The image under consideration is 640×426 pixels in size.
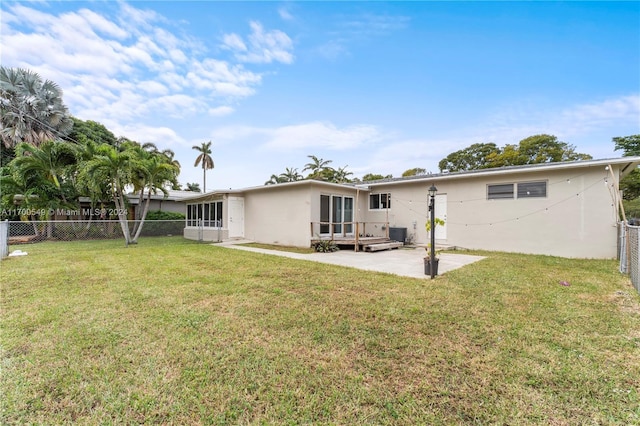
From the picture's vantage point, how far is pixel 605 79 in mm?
10750

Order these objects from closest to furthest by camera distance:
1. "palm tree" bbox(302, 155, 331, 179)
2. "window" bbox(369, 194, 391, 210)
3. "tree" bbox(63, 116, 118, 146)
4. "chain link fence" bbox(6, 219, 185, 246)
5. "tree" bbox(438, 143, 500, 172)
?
"window" bbox(369, 194, 391, 210) → "chain link fence" bbox(6, 219, 185, 246) → "tree" bbox(63, 116, 118, 146) → "palm tree" bbox(302, 155, 331, 179) → "tree" bbox(438, 143, 500, 172)

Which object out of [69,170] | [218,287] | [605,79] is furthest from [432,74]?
[69,170]

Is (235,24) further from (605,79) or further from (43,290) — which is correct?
(605,79)

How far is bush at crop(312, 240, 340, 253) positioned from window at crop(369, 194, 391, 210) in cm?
391

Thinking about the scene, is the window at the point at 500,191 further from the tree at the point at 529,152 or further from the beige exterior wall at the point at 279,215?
the tree at the point at 529,152

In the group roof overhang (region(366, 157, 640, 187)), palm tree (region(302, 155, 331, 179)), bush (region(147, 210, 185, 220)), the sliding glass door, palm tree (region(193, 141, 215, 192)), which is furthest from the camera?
palm tree (region(193, 141, 215, 192))

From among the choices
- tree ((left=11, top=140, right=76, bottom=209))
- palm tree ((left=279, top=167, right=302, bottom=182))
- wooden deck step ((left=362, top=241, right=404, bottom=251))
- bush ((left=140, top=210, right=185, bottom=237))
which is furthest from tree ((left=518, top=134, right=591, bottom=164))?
tree ((left=11, top=140, right=76, bottom=209))

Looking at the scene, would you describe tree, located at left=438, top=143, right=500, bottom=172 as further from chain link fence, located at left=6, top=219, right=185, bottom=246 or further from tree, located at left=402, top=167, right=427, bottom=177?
chain link fence, located at left=6, top=219, right=185, bottom=246

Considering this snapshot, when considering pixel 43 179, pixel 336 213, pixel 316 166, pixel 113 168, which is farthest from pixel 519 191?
pixel 43 179

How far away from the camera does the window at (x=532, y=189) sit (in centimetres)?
945

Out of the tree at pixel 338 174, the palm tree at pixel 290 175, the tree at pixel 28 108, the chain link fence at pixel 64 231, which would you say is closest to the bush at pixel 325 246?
the chain link fence at pixel 64 231

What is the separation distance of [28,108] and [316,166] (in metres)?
20.6

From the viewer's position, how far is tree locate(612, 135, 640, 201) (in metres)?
18.9

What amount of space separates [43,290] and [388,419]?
6.08 metres
